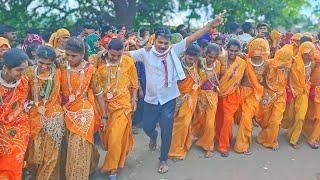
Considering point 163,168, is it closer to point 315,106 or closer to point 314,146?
point 314,146

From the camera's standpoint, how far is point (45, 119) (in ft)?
16.8

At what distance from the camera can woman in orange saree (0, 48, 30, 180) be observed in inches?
176

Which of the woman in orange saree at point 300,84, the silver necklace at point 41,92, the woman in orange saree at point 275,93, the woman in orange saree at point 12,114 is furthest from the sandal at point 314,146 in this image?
the woman in orange saree at point 12,114

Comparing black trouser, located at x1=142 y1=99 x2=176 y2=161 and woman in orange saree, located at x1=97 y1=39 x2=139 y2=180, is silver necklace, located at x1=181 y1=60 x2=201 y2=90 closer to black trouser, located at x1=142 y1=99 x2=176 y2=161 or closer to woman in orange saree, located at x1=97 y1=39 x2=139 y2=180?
black trouser, located at x1=142 y1=99 x2=176 y2=161

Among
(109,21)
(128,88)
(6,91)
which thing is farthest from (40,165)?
(109,21)

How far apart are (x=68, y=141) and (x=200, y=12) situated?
983cm

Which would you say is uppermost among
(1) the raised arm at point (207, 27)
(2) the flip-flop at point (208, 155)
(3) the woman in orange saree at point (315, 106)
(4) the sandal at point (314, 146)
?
(1) the raised arm at point (207, 27)

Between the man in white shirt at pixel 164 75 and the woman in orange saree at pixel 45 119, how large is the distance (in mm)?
1308

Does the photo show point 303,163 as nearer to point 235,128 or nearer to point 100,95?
point 235,128

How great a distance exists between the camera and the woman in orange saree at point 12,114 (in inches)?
176

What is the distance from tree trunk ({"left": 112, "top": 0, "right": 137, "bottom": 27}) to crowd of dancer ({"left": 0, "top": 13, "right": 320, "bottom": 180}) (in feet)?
18.5

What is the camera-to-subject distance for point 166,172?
6094 mm

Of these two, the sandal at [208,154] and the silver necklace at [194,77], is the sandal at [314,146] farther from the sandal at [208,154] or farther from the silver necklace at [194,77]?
the silver necklace at [194,77]

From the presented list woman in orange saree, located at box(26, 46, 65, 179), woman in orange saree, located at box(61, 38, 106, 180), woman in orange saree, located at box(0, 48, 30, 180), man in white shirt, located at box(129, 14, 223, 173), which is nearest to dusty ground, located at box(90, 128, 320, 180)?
man in white shirt, located at box(129, 14, 223, 173)
